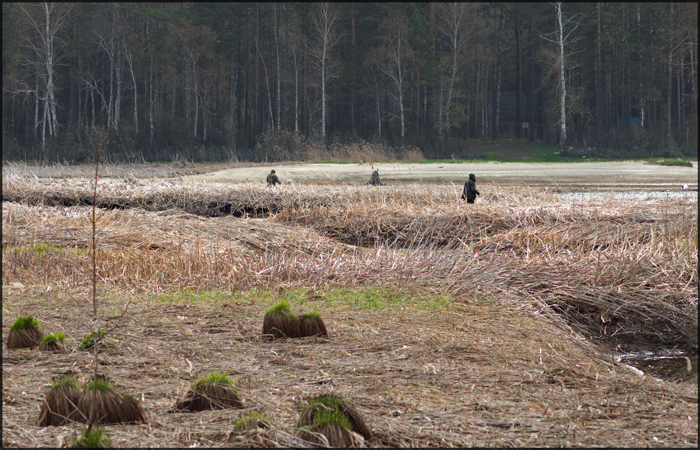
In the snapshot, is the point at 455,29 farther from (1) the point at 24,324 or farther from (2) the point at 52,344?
(2) the point at 52,344

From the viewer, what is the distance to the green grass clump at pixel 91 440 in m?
3.12

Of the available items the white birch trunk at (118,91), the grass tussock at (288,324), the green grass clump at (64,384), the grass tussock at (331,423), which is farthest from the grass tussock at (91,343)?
the white birch trunk at (118,91)

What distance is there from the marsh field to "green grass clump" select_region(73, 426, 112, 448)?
0.58 feet

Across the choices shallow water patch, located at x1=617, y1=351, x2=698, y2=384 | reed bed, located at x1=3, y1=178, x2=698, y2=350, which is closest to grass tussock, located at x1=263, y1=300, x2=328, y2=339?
reed bed, located at x1=3, y1=178, x2=698, y2=350

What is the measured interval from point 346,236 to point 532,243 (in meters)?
4.51

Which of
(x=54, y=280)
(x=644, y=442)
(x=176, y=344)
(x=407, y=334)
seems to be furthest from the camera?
(x=54, y=280)

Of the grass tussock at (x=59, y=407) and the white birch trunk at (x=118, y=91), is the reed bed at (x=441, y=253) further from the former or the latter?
the white birch trunk at (x=118, y=91)

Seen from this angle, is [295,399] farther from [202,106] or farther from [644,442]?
[202,106]

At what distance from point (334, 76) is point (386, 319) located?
3500 cm

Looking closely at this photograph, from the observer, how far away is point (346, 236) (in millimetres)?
14273

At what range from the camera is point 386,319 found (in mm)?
6746

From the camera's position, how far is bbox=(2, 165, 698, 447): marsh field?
147 inches

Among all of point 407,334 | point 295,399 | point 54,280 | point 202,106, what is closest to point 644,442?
point 295,399

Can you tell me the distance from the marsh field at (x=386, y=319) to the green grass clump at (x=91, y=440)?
0.18m
